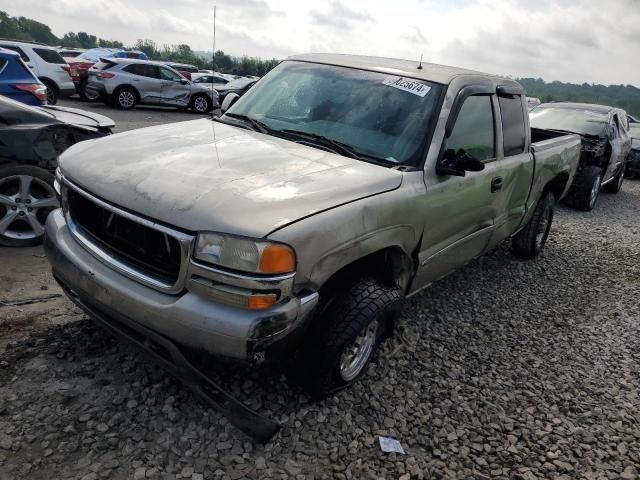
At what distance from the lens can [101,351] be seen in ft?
10.2

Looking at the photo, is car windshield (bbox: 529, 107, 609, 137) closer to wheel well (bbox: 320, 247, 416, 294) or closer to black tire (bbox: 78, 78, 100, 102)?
wheel well (bbox: 320, 247, 416, 294)

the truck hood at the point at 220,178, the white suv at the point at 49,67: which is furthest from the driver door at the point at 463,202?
the white suv at the point at 49,67

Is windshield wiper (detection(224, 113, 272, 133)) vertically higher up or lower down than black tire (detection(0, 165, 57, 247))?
higher up

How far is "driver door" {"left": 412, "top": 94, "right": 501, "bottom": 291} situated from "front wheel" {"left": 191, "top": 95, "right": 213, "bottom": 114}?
15.7 m

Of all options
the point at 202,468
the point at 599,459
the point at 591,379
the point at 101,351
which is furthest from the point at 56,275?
the point at 591,379

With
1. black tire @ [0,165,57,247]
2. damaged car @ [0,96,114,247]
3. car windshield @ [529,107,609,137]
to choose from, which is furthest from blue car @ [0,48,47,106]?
car windshield @ [529,107,609,137]

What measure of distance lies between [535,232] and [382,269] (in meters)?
3.23

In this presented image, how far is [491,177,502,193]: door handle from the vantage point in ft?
12.5

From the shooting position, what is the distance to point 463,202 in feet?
11.3

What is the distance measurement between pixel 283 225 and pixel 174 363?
0.85 meters

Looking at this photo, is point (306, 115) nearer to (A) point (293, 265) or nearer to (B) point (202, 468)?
(A) point (293, 265)

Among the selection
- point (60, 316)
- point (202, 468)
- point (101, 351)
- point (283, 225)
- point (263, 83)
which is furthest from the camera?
point (263, 83)

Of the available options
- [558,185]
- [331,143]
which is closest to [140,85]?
[558,185]

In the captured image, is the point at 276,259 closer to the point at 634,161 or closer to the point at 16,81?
the point at 16,81
